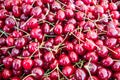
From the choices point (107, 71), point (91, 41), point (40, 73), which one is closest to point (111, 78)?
point (107, 71)

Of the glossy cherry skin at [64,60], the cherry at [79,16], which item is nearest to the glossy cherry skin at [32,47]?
the glossy cherry skin at [64,60]

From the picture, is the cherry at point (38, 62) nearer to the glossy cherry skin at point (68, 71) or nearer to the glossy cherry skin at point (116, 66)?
the glossy cherry skin at point (68, 71)

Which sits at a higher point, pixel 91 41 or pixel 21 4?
pixel 21 4

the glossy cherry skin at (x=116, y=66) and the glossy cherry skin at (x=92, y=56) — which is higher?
the glossy cherry skin at (x=92, y=56)

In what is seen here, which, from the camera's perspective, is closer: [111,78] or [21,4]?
[111,78]

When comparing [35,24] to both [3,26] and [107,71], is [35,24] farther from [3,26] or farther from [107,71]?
[107,71]

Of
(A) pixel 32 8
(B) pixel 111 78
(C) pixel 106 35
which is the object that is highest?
(A) pixel 32 8

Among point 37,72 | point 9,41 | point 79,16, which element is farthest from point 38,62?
point 79,16

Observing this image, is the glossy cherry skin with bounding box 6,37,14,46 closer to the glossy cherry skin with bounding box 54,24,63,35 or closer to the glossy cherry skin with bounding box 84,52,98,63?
the glossy cherry skin with bounding box 54,24,63,35
